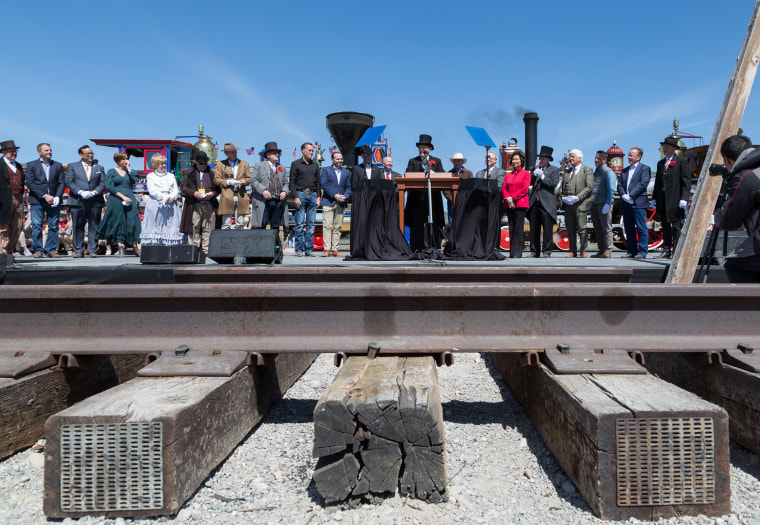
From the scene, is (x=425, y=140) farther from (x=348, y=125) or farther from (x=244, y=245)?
(x=348, y=125)

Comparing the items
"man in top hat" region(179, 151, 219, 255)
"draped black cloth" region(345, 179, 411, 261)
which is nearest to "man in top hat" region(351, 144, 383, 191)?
"draped black cloth" region(345, 179, 411, 261)

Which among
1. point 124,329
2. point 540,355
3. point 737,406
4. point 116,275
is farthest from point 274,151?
point 737,406

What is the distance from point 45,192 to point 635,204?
1037 centimetres

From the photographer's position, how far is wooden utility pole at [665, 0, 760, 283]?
4914mm

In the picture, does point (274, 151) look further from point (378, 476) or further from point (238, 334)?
point (378, 476)

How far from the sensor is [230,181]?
1008 cm

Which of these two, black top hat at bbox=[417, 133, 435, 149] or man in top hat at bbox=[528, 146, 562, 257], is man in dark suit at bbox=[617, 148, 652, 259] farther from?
black top hat at bbox=[417, 133, 435, 149]

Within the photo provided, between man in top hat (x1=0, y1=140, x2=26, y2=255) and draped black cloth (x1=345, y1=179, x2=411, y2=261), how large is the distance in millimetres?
5609

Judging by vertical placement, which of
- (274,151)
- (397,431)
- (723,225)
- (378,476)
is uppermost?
(274,151)

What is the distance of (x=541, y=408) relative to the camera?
2.98 meters

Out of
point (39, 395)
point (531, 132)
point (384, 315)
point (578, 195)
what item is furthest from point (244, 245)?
point (531, 132)

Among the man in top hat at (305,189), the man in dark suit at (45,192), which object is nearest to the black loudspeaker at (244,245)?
the man in top hat at (305,189)

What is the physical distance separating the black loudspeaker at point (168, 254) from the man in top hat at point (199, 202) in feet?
11.8

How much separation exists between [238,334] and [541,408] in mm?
1700
